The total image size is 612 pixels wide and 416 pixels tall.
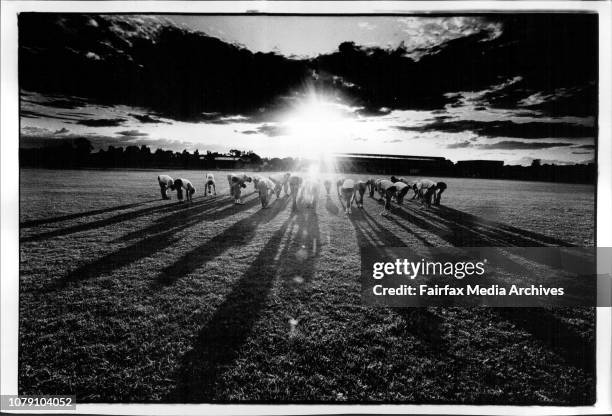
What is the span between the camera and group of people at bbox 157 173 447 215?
313cm

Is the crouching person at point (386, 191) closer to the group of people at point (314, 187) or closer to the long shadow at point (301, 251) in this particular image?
the group of people at point (314, 187)

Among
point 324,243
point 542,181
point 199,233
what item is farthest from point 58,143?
point 542,181

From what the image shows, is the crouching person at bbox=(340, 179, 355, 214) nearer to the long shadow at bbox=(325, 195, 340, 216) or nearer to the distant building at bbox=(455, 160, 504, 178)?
the long shadow at bbox=(325, 195, 340, 216)

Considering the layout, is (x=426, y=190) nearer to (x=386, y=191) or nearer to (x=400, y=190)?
(x=400, y=190)

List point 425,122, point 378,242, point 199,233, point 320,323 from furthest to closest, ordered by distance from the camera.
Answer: point 199,233
point 378,242
point 425,122
point 320,323

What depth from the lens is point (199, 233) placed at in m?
3.30

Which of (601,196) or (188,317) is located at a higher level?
(601,196)

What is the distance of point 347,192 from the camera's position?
3.39m

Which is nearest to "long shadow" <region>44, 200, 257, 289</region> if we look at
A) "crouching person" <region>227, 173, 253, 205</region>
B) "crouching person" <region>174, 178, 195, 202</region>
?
"crouching person" <region>174, 178, 195, 202</region>

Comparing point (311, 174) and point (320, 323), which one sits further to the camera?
point (311, 174)

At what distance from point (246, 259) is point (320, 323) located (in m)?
1.06

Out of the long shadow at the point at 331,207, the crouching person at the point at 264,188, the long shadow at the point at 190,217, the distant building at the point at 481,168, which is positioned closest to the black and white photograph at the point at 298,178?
the distant building at the point at 481,168

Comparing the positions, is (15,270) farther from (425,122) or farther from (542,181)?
(542,181)

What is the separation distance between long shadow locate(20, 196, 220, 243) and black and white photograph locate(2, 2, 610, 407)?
0.02 metres
